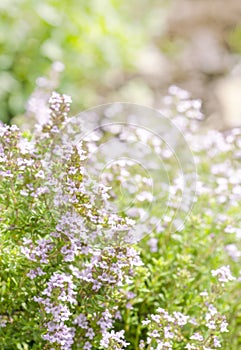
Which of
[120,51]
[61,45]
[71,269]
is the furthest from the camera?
[120,51]

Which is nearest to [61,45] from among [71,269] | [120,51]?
[120,51]

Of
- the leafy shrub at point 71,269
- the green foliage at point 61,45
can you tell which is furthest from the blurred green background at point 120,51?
the leafy shrub at point 71,269

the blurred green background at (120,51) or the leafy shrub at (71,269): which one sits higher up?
the blurred green background at (120,51)

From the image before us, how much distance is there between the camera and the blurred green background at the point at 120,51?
15.8ft

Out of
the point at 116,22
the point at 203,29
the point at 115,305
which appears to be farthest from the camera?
the point at 203,29

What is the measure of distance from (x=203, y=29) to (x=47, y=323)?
4967 millimetres

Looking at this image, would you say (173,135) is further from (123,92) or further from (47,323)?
(123,92)

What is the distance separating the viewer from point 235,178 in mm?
3209

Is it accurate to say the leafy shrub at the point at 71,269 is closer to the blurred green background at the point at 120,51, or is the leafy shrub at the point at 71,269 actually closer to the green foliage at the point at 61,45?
the blurred green background at the point at 120,51

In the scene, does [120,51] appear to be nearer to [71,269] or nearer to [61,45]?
[61,45]

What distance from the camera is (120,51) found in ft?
17.7

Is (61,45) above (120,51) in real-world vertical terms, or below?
below

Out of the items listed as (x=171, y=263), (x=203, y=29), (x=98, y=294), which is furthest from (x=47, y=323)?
(x=203, y=29)

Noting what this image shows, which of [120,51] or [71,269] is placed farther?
[120,51]
